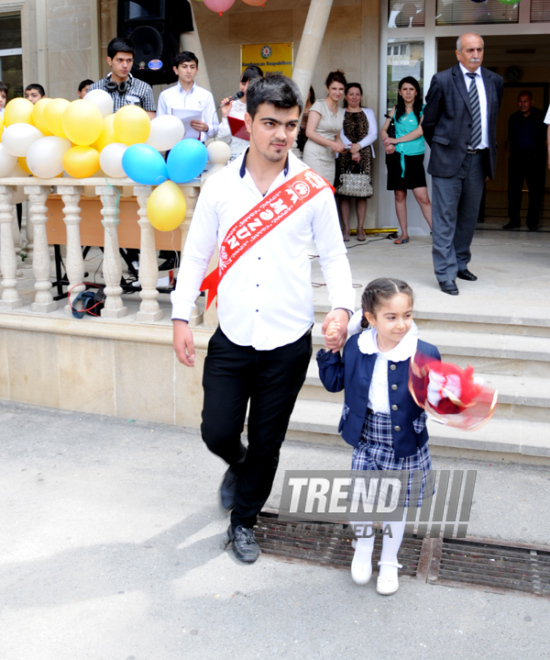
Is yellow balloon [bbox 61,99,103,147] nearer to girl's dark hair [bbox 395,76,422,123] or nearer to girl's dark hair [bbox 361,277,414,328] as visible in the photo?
girl's dark hair [bbox 361,277,414,328]

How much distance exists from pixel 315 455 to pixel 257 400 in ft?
4.73

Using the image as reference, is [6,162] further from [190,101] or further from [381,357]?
[381,357]

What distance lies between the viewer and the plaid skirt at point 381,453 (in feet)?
10.3

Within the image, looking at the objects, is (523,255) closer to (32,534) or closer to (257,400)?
(257,400)

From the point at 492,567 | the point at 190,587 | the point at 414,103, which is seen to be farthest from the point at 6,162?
the point at 414,103

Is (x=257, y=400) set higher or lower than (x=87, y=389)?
higher

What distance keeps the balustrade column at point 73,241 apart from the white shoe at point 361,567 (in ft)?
9.69

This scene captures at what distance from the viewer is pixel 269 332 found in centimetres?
314

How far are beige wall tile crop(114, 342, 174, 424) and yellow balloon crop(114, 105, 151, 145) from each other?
1.35 metres

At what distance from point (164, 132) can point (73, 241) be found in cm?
99

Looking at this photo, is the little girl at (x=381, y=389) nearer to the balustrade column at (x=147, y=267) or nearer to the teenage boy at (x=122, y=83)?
the balustrade column at (x=147, y=267)

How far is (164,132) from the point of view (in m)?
5.06

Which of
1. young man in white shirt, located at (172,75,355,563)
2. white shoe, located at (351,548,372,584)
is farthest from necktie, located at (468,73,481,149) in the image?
white shoe, located at (351,548,372,584)

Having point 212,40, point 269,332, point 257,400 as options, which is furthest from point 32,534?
point 212,40
